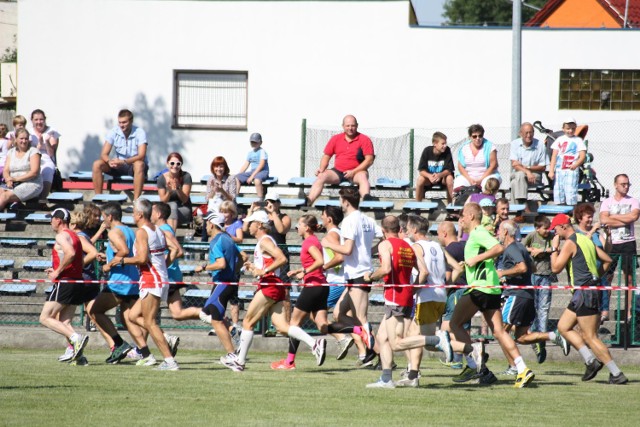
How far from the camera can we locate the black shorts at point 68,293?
1364 cm

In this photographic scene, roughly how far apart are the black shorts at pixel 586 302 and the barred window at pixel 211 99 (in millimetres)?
14173

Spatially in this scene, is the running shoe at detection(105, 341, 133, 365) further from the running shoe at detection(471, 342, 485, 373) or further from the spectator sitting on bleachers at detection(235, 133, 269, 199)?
the spectator sitting on bleachers at detection(235, 133, 269, 199)

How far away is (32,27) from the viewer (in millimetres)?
26031

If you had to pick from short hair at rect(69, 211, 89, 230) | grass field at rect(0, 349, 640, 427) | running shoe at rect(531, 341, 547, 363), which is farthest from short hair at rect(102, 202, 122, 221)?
running shoe at rect(531, 341, 547, 363)

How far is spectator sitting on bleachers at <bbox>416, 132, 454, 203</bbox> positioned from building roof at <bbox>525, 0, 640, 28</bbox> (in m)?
20.9

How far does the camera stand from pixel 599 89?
25.5m

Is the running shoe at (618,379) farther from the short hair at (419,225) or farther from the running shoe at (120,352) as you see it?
the running shoe at (120,352)

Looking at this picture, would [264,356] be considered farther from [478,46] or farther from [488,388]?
[478,46]

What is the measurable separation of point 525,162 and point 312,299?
310 inches

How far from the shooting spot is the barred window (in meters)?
25.8

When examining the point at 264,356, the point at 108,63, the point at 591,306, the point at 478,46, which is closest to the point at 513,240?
the point at 591,306

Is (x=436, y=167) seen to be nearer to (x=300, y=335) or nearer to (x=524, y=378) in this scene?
(x=300, y=335)

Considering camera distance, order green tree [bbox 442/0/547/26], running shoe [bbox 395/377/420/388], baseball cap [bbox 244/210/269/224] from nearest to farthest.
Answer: running shoe [bbox 395/377/420/388]
baseball cap [bbox 244/210/269/224]
green tree [bbox 442/0/547/26]

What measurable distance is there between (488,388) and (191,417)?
12.6 ft
